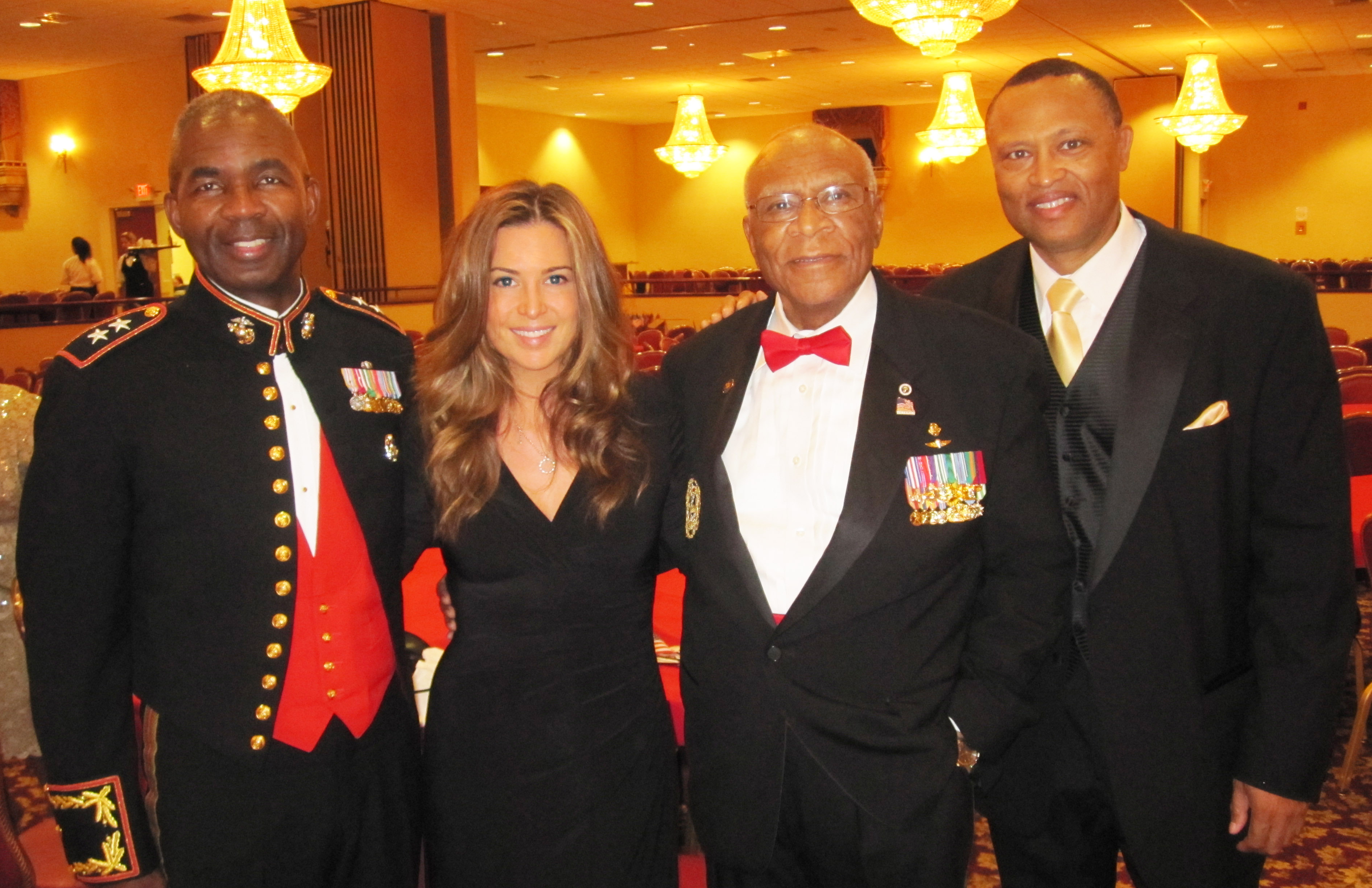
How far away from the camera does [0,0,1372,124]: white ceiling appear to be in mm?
11062

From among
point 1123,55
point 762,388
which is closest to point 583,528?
Answer: point 762,388

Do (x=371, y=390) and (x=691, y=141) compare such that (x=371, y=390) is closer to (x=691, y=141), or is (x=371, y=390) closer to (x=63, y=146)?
(x=691, y=141)

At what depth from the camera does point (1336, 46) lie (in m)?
14.8

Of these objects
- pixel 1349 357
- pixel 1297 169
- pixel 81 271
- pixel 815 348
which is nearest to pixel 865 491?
pixel 815 348

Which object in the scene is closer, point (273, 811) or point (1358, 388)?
point (273, 811)

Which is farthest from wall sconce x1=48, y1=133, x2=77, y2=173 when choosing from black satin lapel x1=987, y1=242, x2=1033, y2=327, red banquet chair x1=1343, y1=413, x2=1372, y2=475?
black satin lapel x1=987, y1=242, x2=1033, y2=327

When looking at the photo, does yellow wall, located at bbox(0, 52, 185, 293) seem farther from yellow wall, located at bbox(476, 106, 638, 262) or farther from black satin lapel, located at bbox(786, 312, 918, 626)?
black satin lapel, located at bbox(786, 312, 918, 626)

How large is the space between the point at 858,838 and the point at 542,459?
0.80 metres

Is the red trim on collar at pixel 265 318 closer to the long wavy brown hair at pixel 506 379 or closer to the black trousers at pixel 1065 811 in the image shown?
the long wavy brown hair at pixel 506 379

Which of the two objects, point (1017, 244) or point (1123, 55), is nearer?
point (1017, 244)

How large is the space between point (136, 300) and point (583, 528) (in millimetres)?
10168

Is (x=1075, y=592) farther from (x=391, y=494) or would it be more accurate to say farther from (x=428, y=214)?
(x=428, y=214)

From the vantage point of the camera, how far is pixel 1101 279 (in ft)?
6.31

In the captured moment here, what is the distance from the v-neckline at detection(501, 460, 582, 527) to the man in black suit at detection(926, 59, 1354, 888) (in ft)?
2.57
